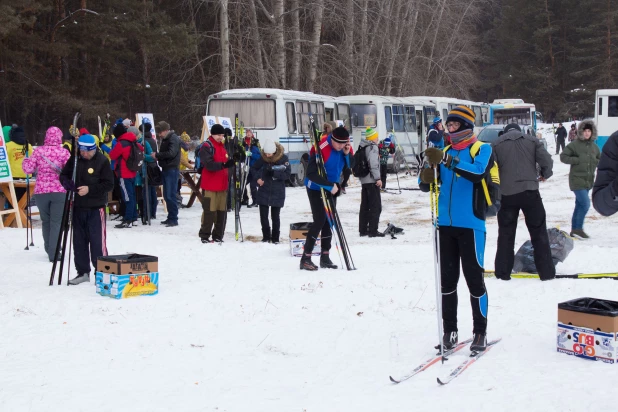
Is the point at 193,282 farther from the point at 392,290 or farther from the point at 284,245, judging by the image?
the point at 284,245

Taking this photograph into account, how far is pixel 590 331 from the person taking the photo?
5.52 meters

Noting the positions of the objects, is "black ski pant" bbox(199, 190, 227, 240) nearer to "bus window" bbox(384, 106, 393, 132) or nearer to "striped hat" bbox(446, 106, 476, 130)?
"striped hat" bbox(446, 106, 476, 130)

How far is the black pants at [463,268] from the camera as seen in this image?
18.9 ft

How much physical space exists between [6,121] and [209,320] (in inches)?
1066

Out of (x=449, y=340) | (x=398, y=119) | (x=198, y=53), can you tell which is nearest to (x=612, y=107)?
(x=398, y=119)

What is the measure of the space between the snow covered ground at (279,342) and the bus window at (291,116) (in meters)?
13.3

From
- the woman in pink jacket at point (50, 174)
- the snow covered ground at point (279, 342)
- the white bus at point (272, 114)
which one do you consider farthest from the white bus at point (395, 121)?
the snow covered ground at point (279, 342)

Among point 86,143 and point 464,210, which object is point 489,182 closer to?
point 464,210

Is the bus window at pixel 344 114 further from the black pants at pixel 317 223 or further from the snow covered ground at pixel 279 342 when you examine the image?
the black pants at pixel 317 223

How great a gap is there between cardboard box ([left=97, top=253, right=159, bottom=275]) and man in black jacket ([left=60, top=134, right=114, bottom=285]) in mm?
752

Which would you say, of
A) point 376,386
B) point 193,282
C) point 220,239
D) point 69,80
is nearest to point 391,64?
point 69,80

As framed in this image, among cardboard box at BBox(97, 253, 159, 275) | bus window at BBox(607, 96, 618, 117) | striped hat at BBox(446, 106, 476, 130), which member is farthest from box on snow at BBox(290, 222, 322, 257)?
bus window at BBox(607, 96, 618, 117)

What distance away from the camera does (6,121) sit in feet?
102

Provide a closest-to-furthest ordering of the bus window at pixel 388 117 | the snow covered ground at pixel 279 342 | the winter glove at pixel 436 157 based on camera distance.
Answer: the snow covered ground at pixel 279 342, the winter glove at pixel 436 157, the bus window at pixel 388 117
